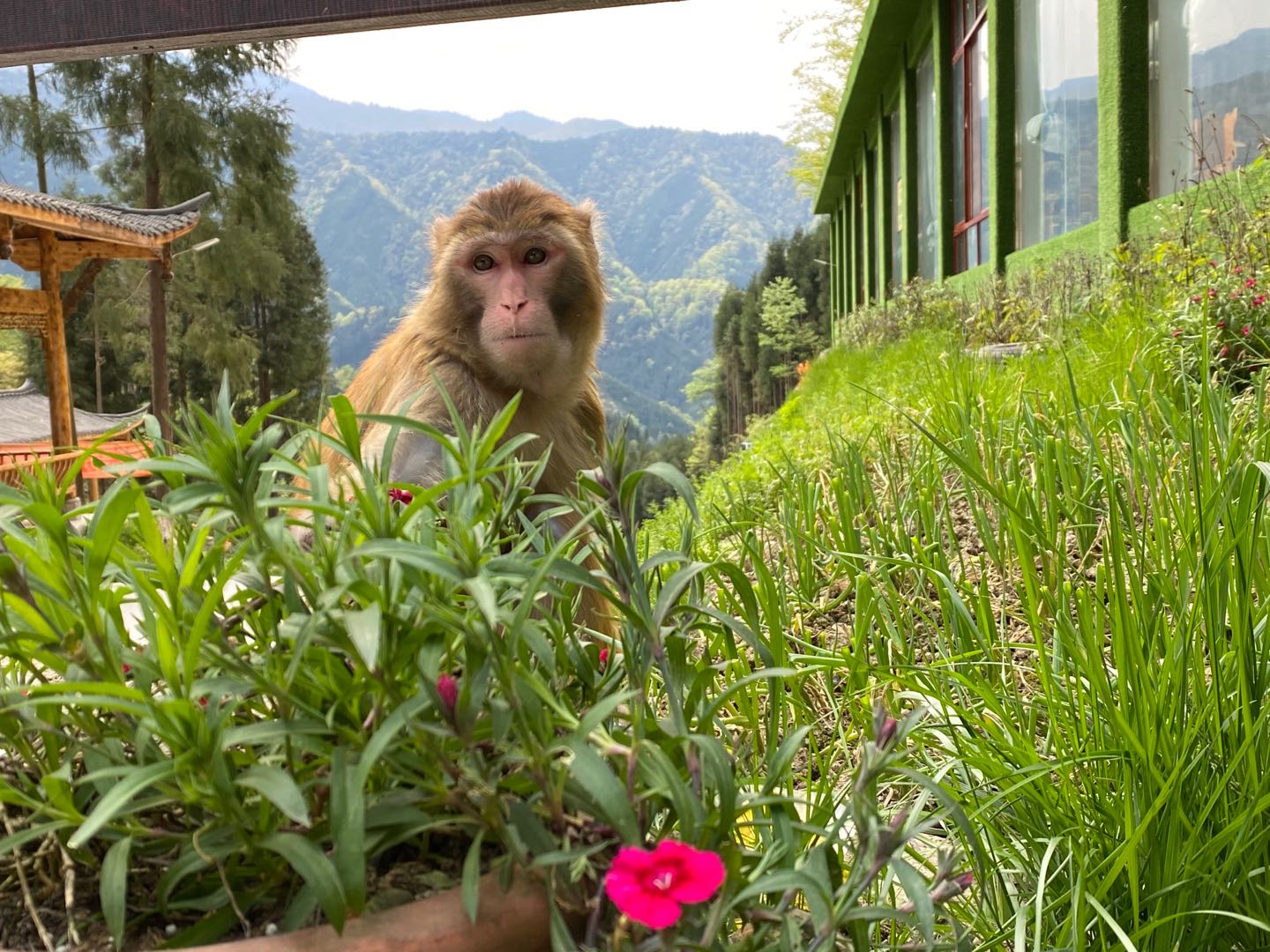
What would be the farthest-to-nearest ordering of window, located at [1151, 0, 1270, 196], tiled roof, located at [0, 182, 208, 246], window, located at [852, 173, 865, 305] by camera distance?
window, located at [852, 173, 865, 305] → tiled roof, located at [0, 182, 208, 246] → window, located at [1151, 0, 1270, 196]

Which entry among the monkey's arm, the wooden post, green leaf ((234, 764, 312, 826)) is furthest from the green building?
the wooden post

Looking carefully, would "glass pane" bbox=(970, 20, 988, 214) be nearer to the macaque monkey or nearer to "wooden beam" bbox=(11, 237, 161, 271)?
the macaque monkey

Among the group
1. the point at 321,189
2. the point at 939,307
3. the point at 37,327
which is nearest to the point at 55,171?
the point at 37,327

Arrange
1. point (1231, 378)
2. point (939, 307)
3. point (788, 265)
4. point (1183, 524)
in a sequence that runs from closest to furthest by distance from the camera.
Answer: point (1183, 524) < point (1231, 378) < point (939, 307) < point (788, 265)

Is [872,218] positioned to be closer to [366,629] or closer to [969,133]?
[969,133]

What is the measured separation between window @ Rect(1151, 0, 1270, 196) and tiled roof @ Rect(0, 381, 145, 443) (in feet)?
98.8

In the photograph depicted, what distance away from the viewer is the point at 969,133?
1284cm

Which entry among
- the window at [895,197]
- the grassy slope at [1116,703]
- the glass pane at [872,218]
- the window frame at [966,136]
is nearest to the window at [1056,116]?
the window frame at [966,136]

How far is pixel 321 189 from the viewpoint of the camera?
485ft

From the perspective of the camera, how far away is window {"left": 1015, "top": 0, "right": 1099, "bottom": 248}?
27.7 ft

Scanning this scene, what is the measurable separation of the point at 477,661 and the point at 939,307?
11.5m

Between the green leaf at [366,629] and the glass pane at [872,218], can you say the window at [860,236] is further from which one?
the green leaf at [366,629]

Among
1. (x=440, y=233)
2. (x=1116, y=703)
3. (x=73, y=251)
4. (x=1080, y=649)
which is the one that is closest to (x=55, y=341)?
(x=73, y=251)

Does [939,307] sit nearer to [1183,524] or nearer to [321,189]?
[1183,524]
